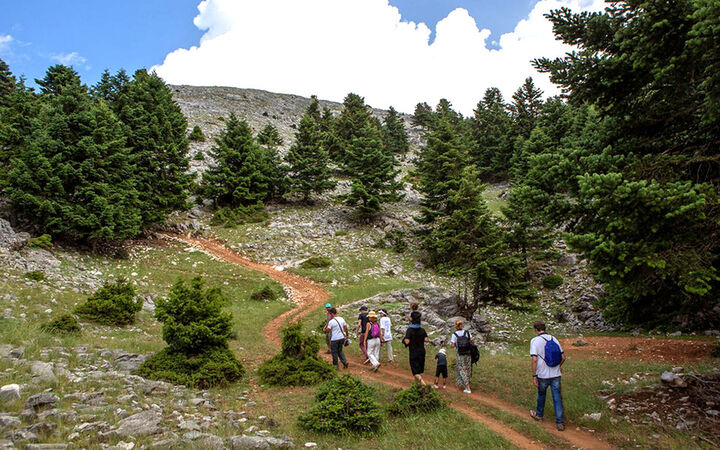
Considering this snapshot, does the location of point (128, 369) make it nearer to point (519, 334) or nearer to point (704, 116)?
point (704, 116)

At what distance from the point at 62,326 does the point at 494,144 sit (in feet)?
206

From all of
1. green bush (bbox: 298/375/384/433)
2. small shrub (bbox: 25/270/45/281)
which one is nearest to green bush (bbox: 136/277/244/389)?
green bush (bbox: 298/375/384/433)

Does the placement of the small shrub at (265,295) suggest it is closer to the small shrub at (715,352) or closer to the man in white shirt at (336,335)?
the man in white shirt at (336,335)

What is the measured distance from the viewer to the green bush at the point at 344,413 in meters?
7.14

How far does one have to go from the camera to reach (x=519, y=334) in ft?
67.9

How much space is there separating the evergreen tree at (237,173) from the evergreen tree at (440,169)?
17.7 meters

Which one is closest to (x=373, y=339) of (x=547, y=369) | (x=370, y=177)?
(x=547, y=369)

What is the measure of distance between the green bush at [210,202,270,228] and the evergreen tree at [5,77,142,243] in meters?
11.6

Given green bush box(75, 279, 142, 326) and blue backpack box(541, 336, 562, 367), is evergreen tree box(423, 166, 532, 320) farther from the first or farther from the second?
green bush box(75, 279, 142, 326)

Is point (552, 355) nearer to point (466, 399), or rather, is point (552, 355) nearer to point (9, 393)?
point (466, 399)

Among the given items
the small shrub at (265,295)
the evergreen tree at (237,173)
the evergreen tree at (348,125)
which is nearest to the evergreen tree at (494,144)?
the evergreen tree at (348,125)

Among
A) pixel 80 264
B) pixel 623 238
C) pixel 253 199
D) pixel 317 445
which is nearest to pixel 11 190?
pixel 80 264

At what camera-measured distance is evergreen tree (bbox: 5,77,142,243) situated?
2098 cm

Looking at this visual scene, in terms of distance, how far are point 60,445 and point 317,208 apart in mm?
38201
